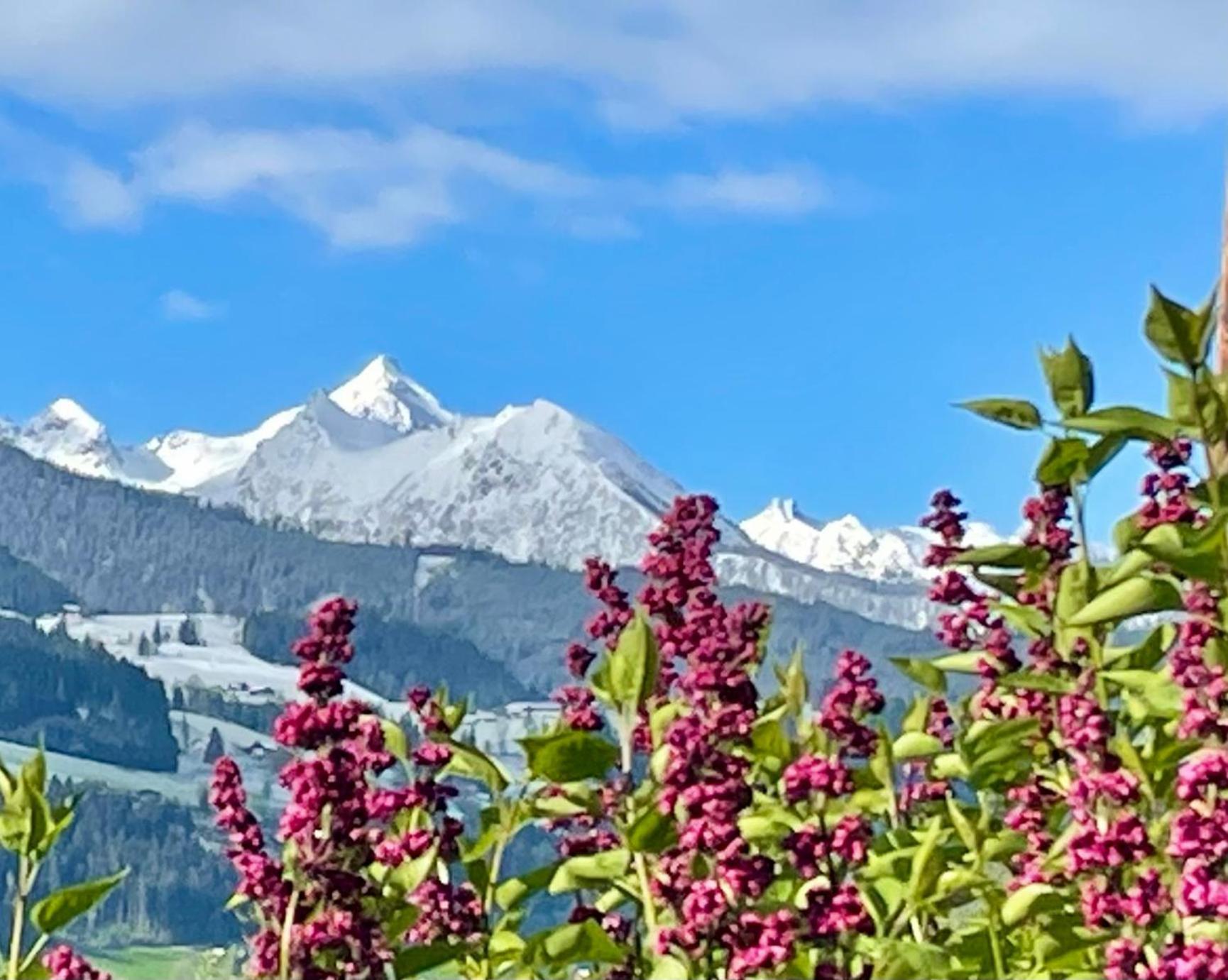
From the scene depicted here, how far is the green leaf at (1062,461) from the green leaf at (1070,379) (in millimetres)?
30

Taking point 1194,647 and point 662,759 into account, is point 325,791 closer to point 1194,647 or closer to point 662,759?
point 662,759

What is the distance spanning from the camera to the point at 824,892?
1490 millimetres

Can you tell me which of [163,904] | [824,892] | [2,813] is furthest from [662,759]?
[163,904]

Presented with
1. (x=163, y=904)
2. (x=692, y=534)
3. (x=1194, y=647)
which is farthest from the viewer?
(x=163, y=904)

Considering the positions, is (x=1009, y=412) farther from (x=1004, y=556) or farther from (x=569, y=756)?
(x=569, y=756)

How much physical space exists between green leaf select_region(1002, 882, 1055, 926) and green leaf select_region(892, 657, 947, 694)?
646mm

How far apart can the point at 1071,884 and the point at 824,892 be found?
39 cm

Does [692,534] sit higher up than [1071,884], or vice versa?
[692,534]

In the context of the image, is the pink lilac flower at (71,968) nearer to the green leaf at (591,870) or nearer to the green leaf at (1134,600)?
the green leaf at (591,870)

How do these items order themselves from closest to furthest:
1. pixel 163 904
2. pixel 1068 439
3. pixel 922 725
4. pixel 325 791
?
pixel 325 791 → pixel 1068 439 → pixel 922 725 → pixel 163 904

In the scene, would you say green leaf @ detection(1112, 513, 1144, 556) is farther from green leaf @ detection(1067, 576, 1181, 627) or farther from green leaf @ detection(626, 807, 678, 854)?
green leaf @ detection(626, 807, 678, 854)

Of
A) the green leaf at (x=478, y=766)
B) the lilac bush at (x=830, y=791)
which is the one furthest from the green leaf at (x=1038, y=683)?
the green leaf at (x=478, y=766)

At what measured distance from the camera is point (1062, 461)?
1.95 m

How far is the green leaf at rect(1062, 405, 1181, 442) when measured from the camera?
5.88 feet
